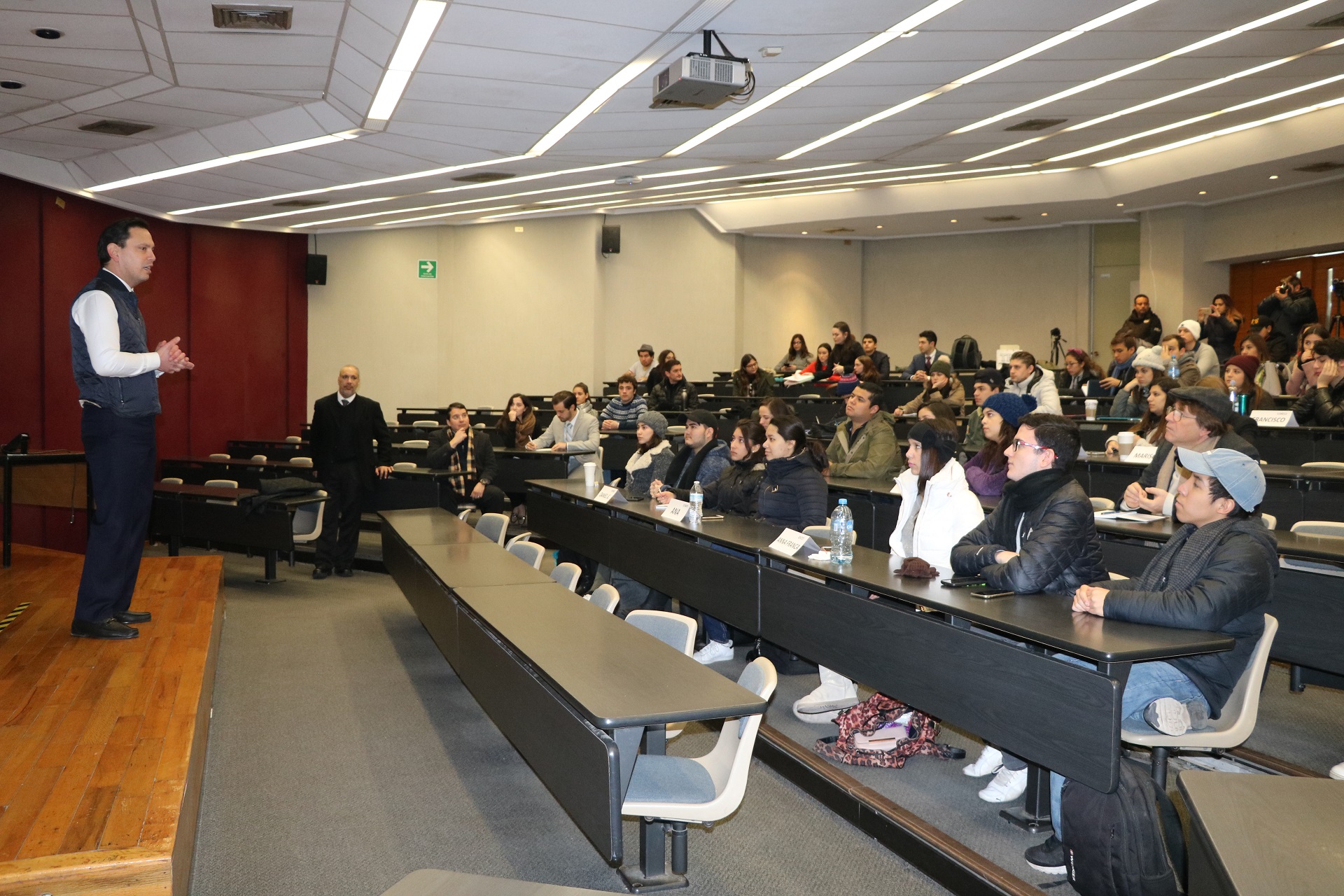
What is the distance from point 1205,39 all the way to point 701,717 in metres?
6.53

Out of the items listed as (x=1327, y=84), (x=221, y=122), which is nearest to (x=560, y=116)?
(x=221, y=122)

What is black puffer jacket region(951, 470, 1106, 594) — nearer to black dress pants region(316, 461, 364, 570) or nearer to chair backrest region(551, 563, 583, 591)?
chair backrest region(551, 563, 583, 591)

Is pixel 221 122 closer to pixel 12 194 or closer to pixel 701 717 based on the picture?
pixel 12 194

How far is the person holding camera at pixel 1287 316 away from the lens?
10.2m

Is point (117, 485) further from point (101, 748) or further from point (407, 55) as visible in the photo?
point (407, 55)

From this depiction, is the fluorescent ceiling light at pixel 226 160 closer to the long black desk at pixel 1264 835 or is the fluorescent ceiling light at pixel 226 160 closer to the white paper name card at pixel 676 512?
the white paper name card at pixel 676 512

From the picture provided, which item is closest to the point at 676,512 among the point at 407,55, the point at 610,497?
the point at 610,497

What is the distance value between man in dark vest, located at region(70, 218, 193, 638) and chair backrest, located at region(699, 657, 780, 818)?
2172mm

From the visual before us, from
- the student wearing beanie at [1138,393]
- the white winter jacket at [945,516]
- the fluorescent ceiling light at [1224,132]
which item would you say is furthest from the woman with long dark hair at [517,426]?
the fluorescent ceiling light at [1224,132]

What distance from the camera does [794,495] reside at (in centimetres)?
493

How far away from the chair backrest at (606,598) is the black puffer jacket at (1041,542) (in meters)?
1.22

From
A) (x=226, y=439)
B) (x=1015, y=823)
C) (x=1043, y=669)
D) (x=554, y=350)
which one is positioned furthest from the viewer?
(x=554, y=350)

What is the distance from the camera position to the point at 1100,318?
15375 mm

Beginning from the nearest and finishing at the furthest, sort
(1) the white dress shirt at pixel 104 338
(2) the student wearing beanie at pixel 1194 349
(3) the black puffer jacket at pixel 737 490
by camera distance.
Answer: (1) the white dress shirt at pixel 104 338, (3) the black puffer jacket at pixel 737 490, (2) the student wearing beanie at pixel 1194 349
